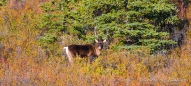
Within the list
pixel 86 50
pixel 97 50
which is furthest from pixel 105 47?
pixel 86 50

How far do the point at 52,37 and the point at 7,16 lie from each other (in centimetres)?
587

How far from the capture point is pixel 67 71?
390 inches

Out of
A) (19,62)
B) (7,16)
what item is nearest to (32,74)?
(19,62)

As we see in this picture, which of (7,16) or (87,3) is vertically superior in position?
(87,3)

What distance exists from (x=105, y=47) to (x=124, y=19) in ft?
4.21

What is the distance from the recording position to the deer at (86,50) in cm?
1248

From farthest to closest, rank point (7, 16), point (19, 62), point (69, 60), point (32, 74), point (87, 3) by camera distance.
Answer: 1. point (7, 16)
2. point (87, 3)
3. point (69, 60)
4. point (19, 62)
5. point (32, 74)

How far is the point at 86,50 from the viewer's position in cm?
1296

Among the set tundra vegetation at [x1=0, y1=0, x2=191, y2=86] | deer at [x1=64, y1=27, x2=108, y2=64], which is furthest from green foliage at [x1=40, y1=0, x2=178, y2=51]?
deer at [x1=64, y1=27, x2=108, y2=64]

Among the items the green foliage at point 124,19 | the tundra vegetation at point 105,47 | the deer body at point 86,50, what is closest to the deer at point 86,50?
the deer body at point 86,50

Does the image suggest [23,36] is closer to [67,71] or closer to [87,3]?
[87,3]

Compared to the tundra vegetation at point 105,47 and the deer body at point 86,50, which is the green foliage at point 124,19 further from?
the deer body at point 86,50

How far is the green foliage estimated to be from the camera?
491 inches

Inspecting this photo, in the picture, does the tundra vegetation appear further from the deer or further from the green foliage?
the deer
